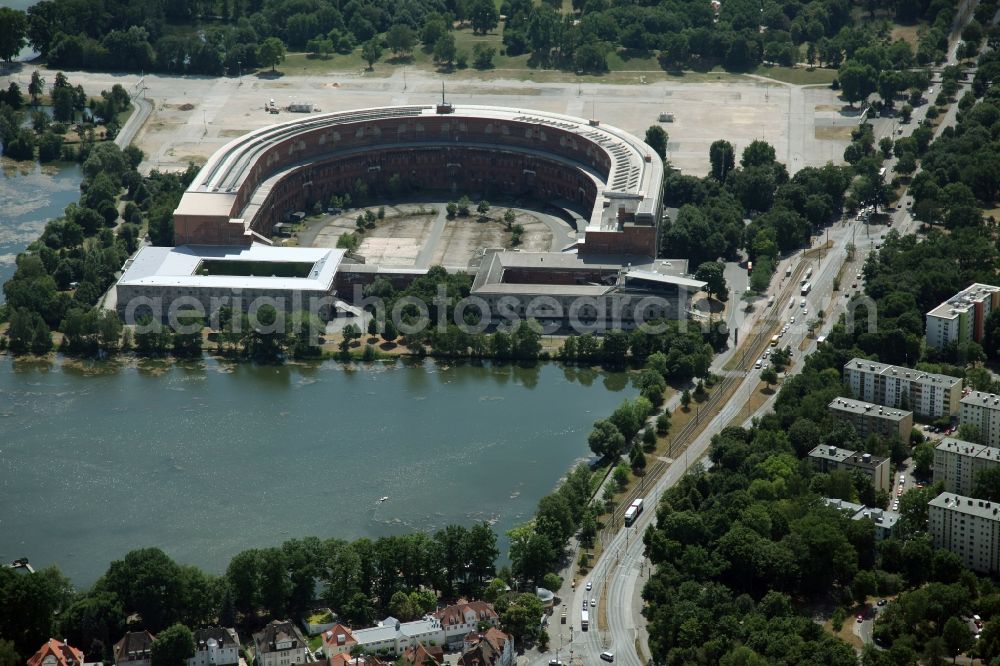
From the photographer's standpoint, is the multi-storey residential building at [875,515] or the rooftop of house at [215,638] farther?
the multi-storey residential building at [875,515]

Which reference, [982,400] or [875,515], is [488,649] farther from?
[982,400]

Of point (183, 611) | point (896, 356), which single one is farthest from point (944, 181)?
A: point (183, 611)

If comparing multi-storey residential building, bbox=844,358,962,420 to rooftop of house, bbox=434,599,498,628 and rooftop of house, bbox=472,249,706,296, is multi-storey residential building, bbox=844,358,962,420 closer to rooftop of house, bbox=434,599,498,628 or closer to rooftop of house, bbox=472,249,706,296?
rooftop of house, bbox=472,249,706,296

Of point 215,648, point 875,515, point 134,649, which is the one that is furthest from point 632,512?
point 134,649

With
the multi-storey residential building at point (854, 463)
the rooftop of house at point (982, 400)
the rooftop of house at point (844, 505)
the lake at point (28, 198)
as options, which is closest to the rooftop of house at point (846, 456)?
the multi-storey residential building at point (854, 463)

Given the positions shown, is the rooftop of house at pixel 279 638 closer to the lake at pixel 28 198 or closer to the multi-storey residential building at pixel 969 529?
the multi-storey residential building at pixel 969 529

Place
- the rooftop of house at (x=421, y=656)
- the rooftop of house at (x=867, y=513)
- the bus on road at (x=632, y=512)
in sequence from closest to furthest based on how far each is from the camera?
the rooftop of house at (x=421, y=656) → the rooftop of house at (x=867, y=513) → the bus on road at (x=632, y=512)

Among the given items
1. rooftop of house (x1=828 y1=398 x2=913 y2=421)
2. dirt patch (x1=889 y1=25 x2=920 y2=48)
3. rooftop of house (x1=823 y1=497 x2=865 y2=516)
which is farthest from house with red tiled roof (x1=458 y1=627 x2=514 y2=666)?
dirt patch (x1=889 y1=25 x2=920 y2=48)
